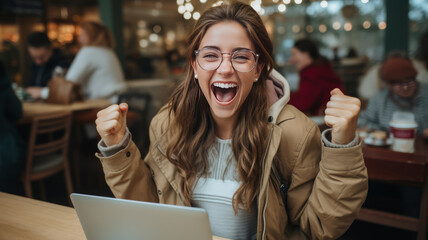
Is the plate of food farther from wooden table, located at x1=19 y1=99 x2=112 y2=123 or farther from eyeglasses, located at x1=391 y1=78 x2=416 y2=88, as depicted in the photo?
wooden table, located at x1=19 y1=99 x2=112 y2=123

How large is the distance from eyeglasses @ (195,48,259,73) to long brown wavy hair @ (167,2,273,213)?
0.22 ft

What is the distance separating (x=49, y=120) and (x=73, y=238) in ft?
6.60

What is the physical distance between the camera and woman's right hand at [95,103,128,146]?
1.08 meters

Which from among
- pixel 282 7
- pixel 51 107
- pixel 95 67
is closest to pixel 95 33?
pixel 95 67

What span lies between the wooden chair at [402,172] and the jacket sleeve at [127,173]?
4.35 feet

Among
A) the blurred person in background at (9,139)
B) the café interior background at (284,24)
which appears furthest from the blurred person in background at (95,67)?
the café interior background at (284,24)

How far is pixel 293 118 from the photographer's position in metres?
1.21

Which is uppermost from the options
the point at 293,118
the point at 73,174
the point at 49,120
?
the point at 293,118

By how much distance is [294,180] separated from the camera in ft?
3.88

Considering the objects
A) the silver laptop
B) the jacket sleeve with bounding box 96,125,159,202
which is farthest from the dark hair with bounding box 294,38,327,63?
the silver laptop

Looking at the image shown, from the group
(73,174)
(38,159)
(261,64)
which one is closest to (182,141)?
(261,64)

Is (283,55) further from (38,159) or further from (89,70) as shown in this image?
(38,159)

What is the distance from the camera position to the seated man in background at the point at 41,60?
382 cm

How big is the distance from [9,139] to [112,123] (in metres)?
1.78
